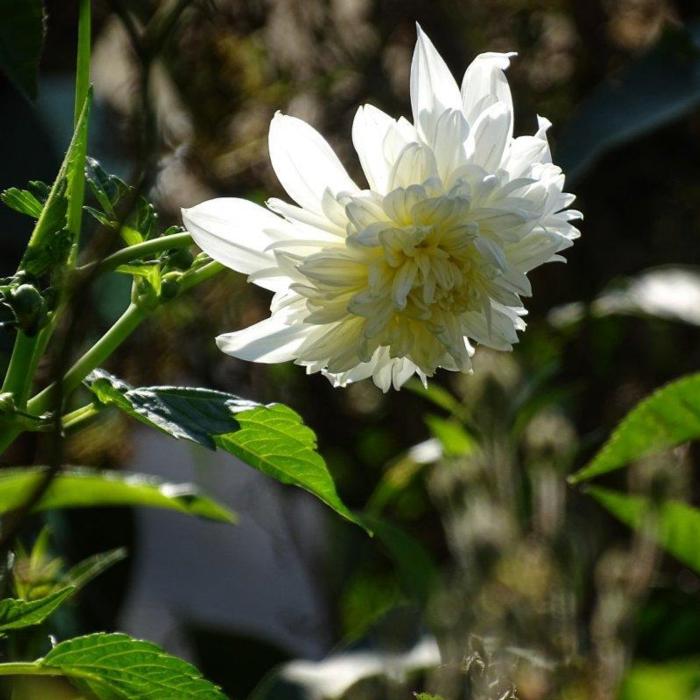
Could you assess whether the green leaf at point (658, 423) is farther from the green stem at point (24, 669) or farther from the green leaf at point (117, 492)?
the green stem at point (24, 669)

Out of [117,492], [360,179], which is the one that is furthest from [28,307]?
[360,179]

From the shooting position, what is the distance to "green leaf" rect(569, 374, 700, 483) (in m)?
0.71

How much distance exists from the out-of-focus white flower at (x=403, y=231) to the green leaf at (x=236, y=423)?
0.07ft

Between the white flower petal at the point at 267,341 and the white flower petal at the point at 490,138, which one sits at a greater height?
the white flower petal at the point at 490,138

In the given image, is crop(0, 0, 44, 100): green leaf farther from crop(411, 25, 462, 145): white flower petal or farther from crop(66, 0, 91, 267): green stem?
crop(411, 25, 462, 145): white flower petal

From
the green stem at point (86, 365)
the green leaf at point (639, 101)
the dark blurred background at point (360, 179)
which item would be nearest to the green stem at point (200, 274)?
the green stem at point (86, 365)

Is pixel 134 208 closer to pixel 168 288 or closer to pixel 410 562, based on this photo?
pixel 168 288

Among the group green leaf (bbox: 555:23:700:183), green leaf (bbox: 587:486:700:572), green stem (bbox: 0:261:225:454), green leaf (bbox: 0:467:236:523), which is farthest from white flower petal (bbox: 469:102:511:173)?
green leaf (bbox: 555:23:700:183)

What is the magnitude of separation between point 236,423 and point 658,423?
394 mm

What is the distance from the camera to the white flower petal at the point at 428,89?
1.37 feet

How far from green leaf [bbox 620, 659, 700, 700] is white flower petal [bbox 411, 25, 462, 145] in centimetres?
53

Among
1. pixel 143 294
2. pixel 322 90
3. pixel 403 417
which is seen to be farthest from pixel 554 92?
pixel 143 294

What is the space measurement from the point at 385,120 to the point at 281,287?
7cm

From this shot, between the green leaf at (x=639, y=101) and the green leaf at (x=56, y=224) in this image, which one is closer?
the green leaf at (x=56, y=224)
